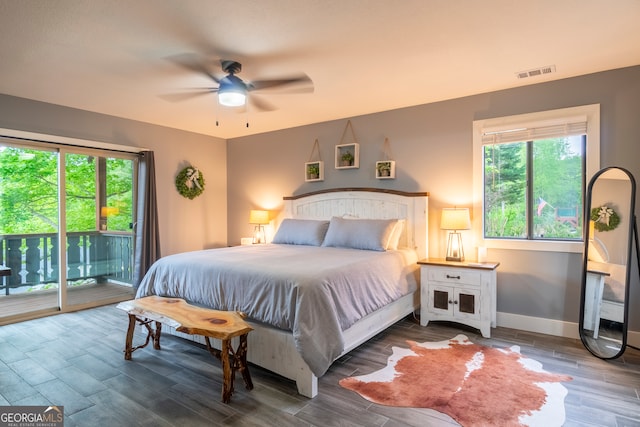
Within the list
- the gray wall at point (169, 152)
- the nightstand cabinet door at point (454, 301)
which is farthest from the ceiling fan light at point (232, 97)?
the nightstand cabinet door at point (454, 301)

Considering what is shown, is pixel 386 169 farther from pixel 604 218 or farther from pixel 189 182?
pixel 189 182

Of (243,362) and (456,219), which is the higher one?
(456,219)

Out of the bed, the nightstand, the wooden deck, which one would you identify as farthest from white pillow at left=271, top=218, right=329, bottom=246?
the wooden deck

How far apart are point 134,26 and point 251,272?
6.11ft

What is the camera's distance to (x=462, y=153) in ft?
12.7

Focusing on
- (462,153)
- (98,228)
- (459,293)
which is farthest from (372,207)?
(98,228)

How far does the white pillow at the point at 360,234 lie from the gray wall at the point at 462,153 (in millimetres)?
640

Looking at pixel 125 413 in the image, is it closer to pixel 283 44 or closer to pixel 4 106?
pixel 283 44

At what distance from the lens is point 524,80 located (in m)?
3.38

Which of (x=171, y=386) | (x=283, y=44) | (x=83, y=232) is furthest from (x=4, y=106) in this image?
(x=171, y=386)

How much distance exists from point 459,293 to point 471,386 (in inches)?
46.6

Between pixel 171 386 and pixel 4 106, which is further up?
pixel 4 106

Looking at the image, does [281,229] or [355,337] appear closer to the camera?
[355,337]

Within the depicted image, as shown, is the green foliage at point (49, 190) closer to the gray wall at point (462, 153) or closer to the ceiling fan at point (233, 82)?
the gray wall at point (462, 153)
